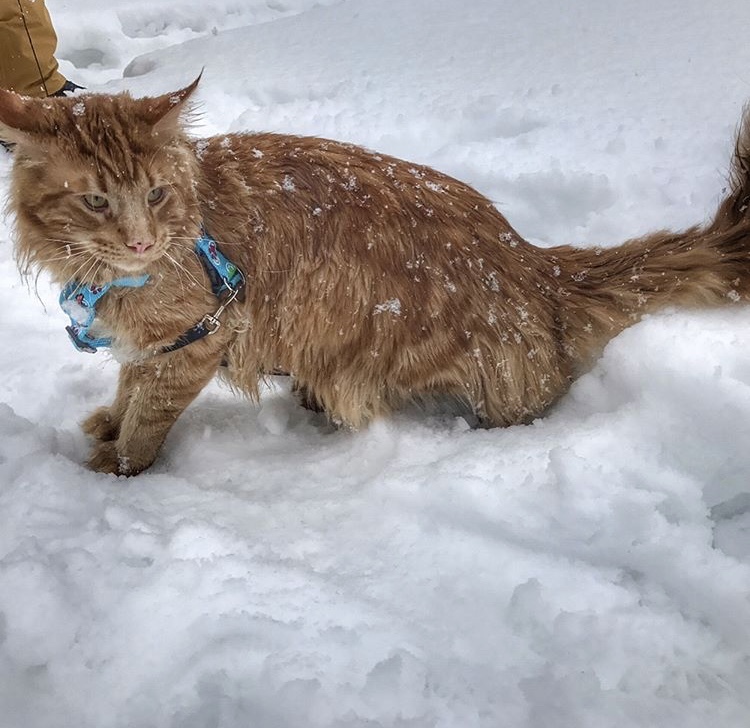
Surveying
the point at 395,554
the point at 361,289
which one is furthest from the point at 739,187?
the point at 395,554

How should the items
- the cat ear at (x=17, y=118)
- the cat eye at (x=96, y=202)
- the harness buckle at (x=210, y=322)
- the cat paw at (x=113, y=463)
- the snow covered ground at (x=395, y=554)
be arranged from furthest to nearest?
1. the cat paw at (x=113, y=463)
2. the harness buckle at (x=210, y=322)
3. the cat eye at (x=96, y=202)
4. the cat ear at (x=17, y=118)
5. the snow covered ground at (x=395, y=554)

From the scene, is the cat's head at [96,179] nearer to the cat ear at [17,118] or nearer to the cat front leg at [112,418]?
the cat ear at [17,118]

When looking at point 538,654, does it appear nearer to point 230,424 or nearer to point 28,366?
point 230,424

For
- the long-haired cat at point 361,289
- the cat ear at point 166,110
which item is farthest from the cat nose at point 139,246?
the cat ear at point 166,110

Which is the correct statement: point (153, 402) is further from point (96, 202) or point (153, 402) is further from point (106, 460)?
point (96, 202)

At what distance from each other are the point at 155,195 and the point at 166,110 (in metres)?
0.22

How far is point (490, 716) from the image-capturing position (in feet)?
4.19

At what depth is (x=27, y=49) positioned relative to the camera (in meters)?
4.24

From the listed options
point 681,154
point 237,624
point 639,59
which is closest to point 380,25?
point 639,59

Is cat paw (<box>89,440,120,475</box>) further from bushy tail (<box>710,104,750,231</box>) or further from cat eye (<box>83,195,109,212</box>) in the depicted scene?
bushy tail (<box>710,104,750,231</box>)

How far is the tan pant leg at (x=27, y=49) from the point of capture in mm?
4156

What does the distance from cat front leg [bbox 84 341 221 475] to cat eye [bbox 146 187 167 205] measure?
468 millimetres

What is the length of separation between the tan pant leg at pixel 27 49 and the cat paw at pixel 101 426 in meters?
3.08

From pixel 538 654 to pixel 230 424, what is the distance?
1352mm
